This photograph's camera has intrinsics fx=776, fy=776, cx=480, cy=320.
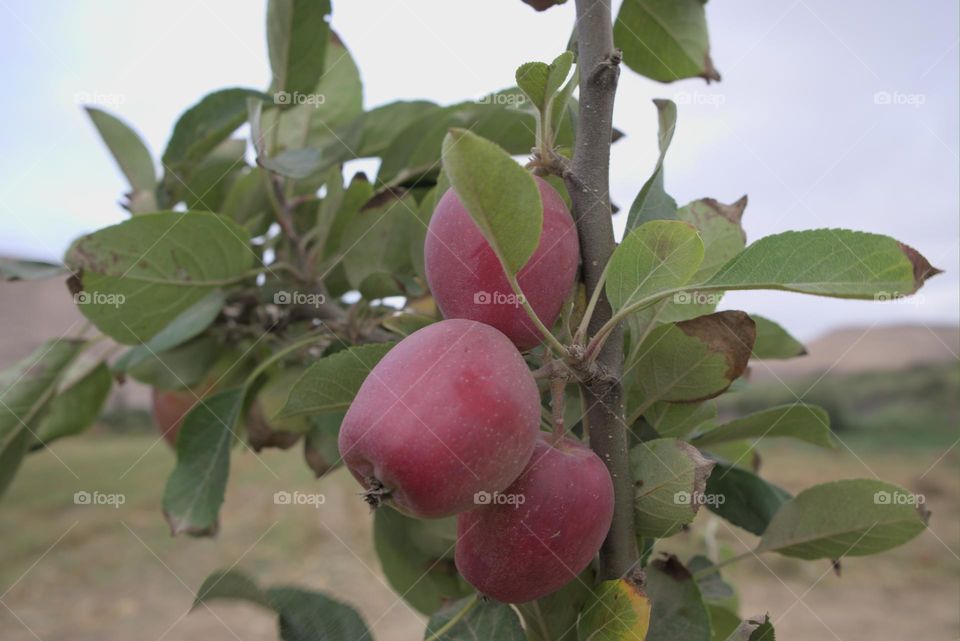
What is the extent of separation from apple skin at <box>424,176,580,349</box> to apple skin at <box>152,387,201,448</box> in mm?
526

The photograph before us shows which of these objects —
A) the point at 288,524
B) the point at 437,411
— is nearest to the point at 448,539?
the point at 437,411

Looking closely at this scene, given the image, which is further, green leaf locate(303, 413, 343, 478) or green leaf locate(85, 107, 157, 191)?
green leaf locate(85, 107, 157, 191)

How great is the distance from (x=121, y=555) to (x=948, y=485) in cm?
569

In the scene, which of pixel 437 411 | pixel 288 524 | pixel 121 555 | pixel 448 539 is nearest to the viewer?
pixel 437 411

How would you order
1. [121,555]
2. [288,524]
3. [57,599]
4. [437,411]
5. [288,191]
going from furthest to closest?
[288,524], [121,555], [57,599], [288,191], [437,411]

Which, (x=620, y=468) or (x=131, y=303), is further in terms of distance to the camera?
(x=131, y=303)

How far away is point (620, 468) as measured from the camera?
1.31 feet

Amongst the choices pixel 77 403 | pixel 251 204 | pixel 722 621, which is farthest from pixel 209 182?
pixel 722 621

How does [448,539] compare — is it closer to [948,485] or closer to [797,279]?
[797,279]

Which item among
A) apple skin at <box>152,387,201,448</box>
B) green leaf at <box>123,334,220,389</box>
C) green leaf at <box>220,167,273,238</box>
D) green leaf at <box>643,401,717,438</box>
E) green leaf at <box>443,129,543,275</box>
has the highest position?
green leaf at <box>443,129,543,275</box>

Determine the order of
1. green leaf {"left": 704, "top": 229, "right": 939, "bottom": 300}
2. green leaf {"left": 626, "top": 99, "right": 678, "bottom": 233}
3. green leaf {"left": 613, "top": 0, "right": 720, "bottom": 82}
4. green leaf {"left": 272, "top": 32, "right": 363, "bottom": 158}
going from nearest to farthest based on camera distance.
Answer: green leaf {"left": 704, "top": 229, "right": 939, "bottom": 300}, green leaf {"left": 626, "top": 99, "right": 678, "bottom": 233}, green leaf {"left": 613, "top": 0, "right": 720, "bottom": 82}, green leaf {"left": 272, "top": 32, "right": 363, "bottom": 158}

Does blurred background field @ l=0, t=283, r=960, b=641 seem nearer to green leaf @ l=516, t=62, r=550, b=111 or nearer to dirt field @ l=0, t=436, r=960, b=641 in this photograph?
dirt field @ l=0, t=436, r=960, b=641

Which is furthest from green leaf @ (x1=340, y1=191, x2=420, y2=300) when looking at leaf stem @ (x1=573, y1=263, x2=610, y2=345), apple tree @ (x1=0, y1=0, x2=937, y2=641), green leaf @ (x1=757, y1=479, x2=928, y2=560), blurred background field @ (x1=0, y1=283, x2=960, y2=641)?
blurred background field @ (x1=0, y1=283, x2=960, y2=641)

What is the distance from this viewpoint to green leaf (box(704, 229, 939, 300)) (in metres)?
0.32
